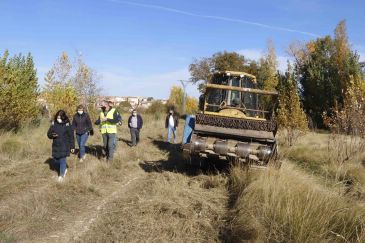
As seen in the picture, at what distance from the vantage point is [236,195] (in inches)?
295

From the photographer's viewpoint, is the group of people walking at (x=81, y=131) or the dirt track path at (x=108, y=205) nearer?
the dirt track path at (x=108, y=205)

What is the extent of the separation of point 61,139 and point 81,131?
7.64ft

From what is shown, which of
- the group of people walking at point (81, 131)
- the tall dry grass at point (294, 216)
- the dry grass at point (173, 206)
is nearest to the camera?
the tall dry grass at point (294, 216)

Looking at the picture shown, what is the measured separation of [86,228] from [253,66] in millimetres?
42384

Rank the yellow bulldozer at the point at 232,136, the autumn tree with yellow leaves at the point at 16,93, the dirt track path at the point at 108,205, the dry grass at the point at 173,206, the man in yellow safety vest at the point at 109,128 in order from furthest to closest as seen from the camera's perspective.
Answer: the autumn tree with yellow leaves at the point at 16,93 → the man in yellow safety vest at the point at 109,128 → the yellow bulldozer at the point at 232,136 → the dirt track path at the point at 108,205 → the dry grass at the point at 173,206

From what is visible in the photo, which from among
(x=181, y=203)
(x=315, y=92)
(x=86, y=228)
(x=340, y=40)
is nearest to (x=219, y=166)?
(x=181, y=203)

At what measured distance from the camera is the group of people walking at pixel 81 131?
8.81 m

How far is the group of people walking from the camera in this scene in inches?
347

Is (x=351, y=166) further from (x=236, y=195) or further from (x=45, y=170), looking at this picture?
(x=45, y=170)

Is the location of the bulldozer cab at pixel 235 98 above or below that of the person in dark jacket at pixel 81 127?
above

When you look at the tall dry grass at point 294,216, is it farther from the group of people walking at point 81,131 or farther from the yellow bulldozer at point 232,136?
the group of people walking at point 81,131

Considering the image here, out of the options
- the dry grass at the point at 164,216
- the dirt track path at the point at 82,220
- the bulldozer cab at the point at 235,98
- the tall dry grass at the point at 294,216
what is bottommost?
the dirt track path at the point at 82,220

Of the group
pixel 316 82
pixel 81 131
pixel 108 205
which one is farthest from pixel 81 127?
pixel 316 82

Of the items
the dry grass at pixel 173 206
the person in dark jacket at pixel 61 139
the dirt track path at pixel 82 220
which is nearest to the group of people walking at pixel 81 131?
the person in dark jacket at pixel 61 139
